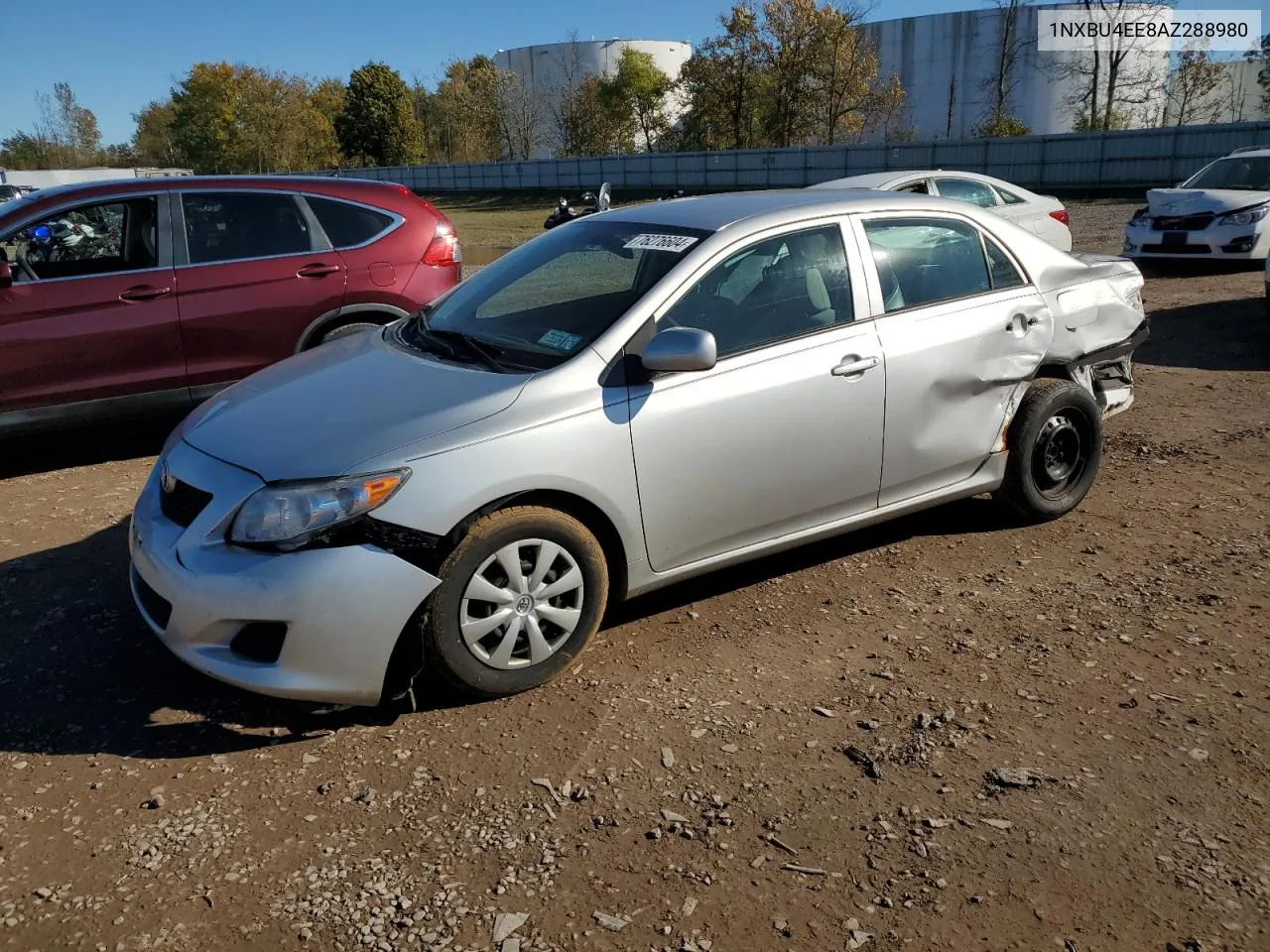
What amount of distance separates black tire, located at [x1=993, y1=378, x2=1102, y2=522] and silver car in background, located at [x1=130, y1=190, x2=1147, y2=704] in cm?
2

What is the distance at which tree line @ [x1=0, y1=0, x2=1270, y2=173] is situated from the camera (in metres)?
49.7

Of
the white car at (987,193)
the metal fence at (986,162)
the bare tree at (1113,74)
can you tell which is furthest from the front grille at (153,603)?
the bare tree at (1113,74)

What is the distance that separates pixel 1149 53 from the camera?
47.6m

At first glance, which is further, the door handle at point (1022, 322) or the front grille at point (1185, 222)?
the front grille at point (1185, 222)

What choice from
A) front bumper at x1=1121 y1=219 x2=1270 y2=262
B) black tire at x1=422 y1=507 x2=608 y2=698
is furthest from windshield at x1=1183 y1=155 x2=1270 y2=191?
black tire at x1=422 y1=507 x2=608 y2=698

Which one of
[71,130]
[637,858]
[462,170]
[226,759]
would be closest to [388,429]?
[226,759]

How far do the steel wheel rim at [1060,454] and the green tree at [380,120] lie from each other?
7325 centimetres

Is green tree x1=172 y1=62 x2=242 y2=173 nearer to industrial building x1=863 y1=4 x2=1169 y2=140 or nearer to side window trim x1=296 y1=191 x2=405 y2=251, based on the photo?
industrial building x1=863 y1=4 x2=1169 y2=140

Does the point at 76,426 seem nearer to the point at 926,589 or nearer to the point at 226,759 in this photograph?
the point at 226,759

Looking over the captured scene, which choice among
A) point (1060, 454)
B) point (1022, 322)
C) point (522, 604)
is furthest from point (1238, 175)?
point (522, 604)

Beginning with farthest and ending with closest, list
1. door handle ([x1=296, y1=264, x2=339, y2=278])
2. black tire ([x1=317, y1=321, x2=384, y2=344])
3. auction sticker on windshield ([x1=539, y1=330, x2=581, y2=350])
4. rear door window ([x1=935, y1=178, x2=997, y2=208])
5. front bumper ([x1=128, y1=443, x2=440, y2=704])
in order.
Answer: rear door window ([x1=935, y1=178, x2=997, y2=208]) < black tire ([x1=317, y1=321, x2=384, y2=344]) < door handle ([x1=296, y1=264, x2=339, y2=278]) < auction sticker on windshield ([x1=539, y1=330, x2=581, y2=350]) < front bumper ([x1=128, y1=443, x2=440, y2=704])

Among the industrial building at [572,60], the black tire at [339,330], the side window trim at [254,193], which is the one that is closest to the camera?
the side window trim at [254,193]

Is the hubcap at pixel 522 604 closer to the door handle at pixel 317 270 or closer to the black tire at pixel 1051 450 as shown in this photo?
the black tire at pixel 1051 450

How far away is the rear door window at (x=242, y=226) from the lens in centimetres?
680
